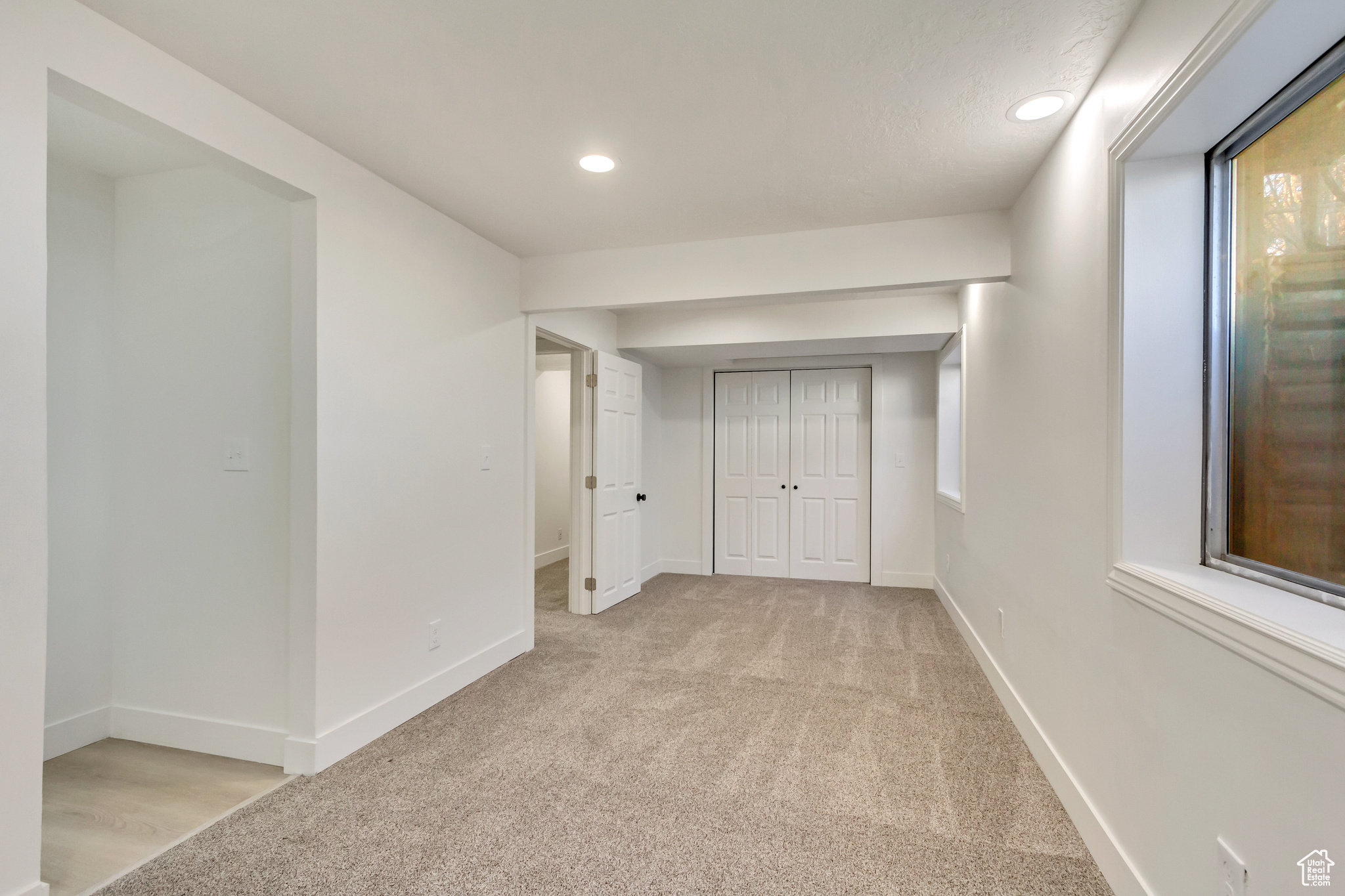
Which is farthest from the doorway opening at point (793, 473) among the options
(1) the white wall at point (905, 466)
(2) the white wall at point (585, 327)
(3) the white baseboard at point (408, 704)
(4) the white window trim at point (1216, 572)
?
(4) the white window trim at point (1216, 572)

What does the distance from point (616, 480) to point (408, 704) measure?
237cm

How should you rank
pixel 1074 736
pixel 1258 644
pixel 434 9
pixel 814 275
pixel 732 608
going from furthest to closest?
pixel 732 608 < pixel 814 275 < pixel 1074 736 < pixel 434 9 < pixel 1258 644

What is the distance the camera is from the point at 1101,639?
6.08ft

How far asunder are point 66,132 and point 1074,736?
402 centimetres

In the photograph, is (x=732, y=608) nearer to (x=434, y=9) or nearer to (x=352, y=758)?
(x=352, y=758)

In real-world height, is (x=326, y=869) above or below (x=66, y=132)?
below

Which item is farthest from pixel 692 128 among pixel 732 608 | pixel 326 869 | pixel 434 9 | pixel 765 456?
pixel 765 456

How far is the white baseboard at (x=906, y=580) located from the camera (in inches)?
218

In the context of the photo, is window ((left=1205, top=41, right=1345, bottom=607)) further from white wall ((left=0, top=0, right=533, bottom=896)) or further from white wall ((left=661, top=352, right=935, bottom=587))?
white wall ((left=661, top=352, right=935, bottom=587))

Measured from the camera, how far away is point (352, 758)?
96.8 inches

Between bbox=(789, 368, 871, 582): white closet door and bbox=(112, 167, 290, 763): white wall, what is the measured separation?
4333 mm

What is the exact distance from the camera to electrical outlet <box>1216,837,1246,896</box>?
1197 mm

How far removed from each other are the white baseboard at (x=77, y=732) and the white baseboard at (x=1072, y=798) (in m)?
3.56

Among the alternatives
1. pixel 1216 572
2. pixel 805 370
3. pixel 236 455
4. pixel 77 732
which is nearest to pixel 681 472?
pixel 805 370
